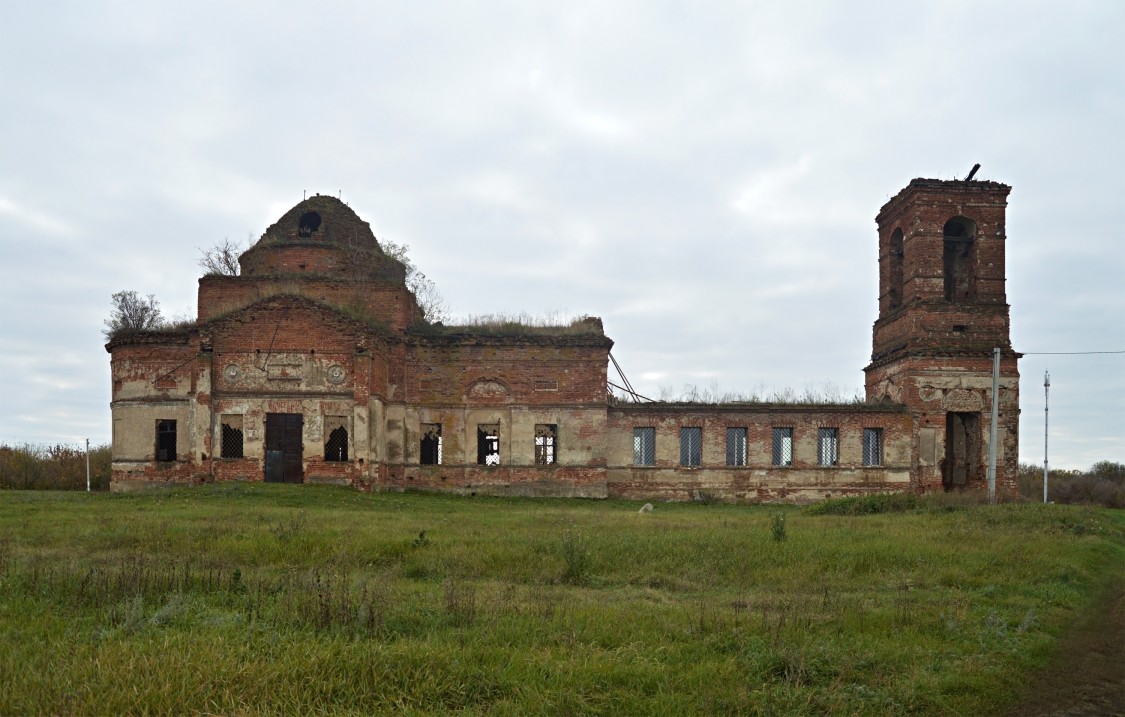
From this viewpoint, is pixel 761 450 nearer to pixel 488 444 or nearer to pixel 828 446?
pixel 828 446

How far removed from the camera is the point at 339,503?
2267cm

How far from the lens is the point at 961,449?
32.0m

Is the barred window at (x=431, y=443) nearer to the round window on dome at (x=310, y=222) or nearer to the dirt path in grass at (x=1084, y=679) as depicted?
the round window on dome at (x=310, y=222)

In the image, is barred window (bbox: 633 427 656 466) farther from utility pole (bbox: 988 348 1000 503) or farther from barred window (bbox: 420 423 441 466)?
utility pole (bbox: 988 348 1000 503)

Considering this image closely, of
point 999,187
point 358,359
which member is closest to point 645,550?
point 358,359

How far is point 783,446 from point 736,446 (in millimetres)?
1621

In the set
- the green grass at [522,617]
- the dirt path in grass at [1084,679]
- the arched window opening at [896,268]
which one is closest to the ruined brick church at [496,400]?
the arched window opening at [896,268]

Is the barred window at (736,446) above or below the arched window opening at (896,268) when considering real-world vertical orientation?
below

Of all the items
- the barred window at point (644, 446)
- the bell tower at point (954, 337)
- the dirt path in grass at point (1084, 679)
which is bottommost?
the dirt path in grass at point (1084, 679)

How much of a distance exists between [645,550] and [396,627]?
627cm

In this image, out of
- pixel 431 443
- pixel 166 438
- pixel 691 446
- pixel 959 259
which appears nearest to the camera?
pixel 166 438

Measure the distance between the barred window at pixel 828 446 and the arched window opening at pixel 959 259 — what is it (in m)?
6.37

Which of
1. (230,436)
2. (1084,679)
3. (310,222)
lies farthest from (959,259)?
(1084,679)

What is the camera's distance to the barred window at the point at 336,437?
87.2ft
